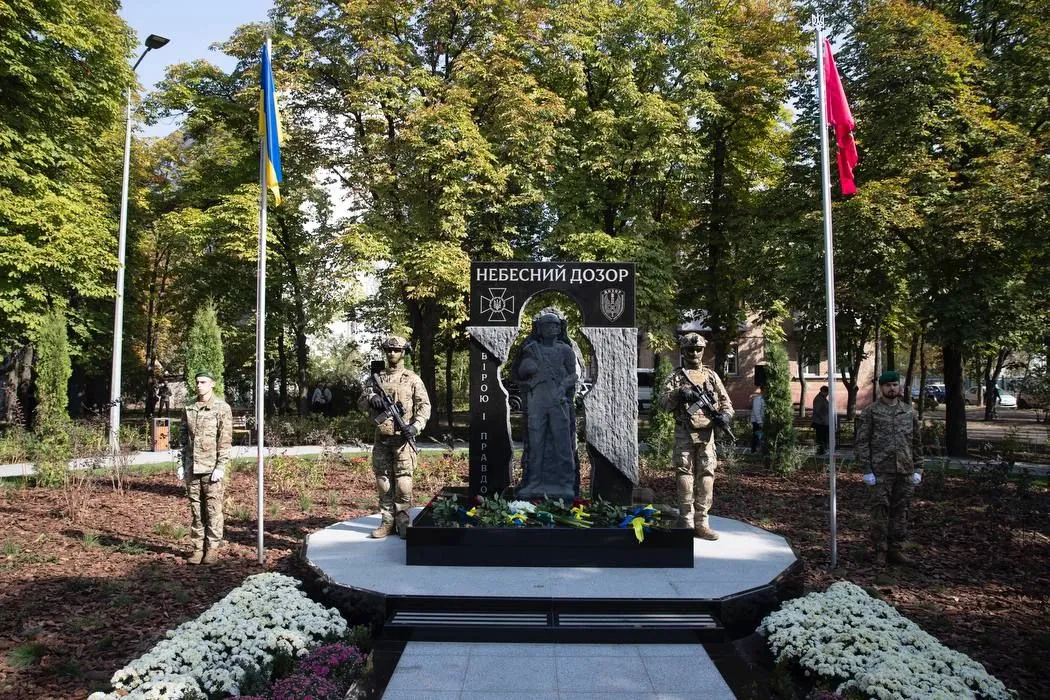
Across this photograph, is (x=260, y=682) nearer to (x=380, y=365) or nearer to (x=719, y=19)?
(x=380, y=365)

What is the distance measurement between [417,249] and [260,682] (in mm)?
15390

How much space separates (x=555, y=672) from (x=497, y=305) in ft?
16.8

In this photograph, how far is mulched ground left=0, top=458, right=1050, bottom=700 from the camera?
5.94 meters

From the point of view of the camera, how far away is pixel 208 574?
790 cm

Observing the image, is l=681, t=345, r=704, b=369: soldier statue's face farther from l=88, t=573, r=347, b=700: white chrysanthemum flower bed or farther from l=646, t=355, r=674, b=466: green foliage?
l=646, t=355, r=674, b=466: green foliage

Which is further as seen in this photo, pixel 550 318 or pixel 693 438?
pixel 550 318

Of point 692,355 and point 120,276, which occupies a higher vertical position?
point 120,276

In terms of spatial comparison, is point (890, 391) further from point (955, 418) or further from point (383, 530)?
point (955, 418)

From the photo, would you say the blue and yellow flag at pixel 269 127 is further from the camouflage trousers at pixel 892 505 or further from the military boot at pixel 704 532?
the camouflage trousers at pixel 892 505

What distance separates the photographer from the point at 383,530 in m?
8.72

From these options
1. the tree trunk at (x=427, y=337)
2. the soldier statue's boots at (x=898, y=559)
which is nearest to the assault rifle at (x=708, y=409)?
the soldier statue's boots at (x=898, y=559)

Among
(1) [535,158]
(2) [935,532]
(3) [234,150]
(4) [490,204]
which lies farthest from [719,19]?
(2) [935,532]

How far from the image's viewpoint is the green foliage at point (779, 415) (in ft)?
48.3

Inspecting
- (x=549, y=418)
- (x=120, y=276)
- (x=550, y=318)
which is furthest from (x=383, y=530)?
(x=120, y=276)
